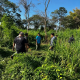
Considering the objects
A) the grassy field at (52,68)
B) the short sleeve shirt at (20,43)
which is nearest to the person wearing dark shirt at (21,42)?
the short sleeve shirt at (20,43)

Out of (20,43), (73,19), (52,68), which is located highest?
(73,19)

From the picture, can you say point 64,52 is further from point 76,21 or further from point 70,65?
point 76,21

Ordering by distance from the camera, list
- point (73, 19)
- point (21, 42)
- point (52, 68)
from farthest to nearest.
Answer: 1. point (73, 19)
2. point (21, 42)
3. point (52, 68)

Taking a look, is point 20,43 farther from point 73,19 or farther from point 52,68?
point 73,19

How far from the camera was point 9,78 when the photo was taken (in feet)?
9.16

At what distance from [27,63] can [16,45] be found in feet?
3.93

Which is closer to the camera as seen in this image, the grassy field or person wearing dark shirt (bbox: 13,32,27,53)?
the grassy field

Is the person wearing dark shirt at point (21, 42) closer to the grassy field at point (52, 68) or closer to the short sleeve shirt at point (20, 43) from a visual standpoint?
the short sleeve shirt at point (20, 43)

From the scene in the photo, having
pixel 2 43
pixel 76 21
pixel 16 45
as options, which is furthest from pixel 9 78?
pixel 76 21

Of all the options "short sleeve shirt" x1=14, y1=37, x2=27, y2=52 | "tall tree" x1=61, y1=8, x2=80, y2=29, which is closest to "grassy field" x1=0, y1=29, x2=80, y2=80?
"short sleeve shirt" x1=14, y1=37, x2=27, y2=52

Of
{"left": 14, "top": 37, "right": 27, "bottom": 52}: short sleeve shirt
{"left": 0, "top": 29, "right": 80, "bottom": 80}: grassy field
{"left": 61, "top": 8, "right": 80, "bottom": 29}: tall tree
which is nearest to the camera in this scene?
{"left": 0, "top": 29, "right": 80, "bottom": 80}: grassy field

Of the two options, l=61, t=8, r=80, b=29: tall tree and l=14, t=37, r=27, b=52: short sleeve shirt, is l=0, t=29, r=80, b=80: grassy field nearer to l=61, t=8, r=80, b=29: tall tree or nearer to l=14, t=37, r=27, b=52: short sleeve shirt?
l=14, t=37, r=27, b=52: short sleeve shirt

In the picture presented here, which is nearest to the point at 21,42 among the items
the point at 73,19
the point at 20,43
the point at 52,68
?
the point at 20,43

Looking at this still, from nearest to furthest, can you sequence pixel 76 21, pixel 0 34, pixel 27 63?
pixel 27 63 < pixel 0 34 < pixel 76 21
